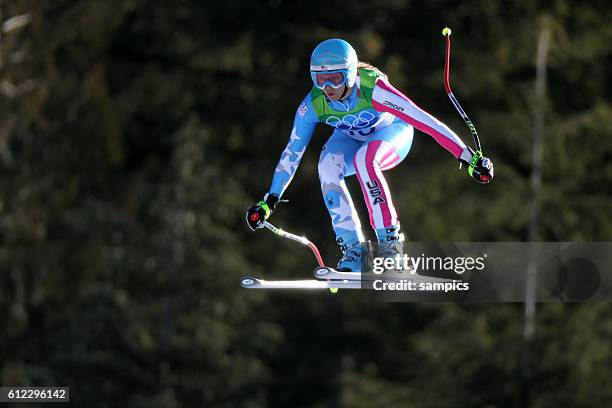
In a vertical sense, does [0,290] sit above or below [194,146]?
below

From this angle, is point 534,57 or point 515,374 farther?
point 534,57

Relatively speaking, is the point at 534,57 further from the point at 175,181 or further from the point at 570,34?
the point at 175,181

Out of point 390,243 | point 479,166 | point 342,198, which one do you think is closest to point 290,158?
point 342,198

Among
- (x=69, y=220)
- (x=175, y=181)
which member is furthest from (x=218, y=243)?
(x=69, y=220)

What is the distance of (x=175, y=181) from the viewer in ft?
82.4

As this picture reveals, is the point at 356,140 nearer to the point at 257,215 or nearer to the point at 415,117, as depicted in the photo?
the point at 415,117

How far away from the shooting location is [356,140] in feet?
39.5

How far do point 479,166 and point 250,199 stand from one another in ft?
52.1

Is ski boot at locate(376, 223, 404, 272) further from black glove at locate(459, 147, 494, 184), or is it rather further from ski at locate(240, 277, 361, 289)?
black glove at locate(459, 147, 494, 184)

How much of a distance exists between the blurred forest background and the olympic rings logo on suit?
13.1 m

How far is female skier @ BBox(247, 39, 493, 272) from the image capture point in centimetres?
1123

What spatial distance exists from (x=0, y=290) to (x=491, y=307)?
27.9ft

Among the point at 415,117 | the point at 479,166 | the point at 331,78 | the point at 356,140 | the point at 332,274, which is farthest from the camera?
the point at 356,140

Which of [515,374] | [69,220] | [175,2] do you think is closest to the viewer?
[515,374]
